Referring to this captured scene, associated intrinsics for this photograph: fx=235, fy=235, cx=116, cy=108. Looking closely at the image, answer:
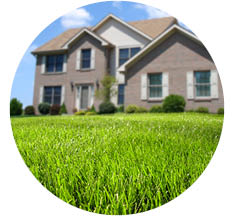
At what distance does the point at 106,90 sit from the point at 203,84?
51.8 inches

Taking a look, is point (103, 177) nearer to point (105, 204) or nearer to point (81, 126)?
point (105, 204)

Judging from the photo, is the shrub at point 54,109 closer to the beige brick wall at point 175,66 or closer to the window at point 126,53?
the beige brick wall at point 175,66

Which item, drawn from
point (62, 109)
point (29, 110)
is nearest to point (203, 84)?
point (62, 109)

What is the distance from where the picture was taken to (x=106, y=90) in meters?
3.40

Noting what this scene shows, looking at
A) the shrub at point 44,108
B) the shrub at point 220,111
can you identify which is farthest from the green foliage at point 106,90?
the shrub at point 220,111

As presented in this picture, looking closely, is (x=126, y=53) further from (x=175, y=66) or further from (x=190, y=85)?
(x=190, y=85)

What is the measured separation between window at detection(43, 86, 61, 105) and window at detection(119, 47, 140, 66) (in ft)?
3.66

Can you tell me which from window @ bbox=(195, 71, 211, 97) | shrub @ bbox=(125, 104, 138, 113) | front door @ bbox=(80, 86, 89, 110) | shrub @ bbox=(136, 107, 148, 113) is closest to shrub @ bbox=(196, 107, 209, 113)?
window @ bbox=(195, 71, 211, 97)

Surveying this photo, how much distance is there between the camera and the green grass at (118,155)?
74.2 inches

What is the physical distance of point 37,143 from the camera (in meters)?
2.61

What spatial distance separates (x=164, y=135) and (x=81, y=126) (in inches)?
40.4

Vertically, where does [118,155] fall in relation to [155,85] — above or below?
below

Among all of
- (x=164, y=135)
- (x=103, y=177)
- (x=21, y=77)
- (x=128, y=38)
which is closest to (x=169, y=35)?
(x=128, y=38)

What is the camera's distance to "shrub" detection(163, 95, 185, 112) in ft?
9.68
